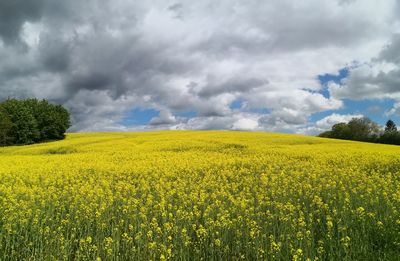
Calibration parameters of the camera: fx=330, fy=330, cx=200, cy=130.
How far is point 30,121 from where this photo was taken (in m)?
62.2

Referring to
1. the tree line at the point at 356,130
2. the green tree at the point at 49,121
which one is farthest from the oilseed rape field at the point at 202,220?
the tree line at the point at 356,130

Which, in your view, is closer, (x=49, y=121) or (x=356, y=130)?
(x=49, y=121)

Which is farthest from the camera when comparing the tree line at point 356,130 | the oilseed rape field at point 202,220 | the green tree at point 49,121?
the tree line at point 356,130

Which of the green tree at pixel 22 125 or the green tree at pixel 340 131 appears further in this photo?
the green tree at pixel 340 131

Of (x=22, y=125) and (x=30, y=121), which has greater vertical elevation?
(x=30, y=121)

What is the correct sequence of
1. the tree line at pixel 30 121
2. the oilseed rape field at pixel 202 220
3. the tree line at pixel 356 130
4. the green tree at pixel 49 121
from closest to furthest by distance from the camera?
1. the oilseed rape field at pixel 202 220
2. the tree line at pixel 30 121
3. the green tree at pixel 49 121
4. the tree line at pixel 356 130

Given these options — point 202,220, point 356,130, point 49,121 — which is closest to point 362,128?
point 356,130

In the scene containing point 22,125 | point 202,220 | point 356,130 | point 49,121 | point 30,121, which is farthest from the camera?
point 356,130

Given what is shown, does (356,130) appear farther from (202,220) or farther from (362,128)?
(202,220)

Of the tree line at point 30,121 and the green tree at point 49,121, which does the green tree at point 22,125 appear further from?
the green tree at point 49,121

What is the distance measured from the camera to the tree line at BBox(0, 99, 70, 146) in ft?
200

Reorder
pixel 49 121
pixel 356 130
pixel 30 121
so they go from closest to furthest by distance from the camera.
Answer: pixel 30 121, pixel 49 121, pixel 356 130

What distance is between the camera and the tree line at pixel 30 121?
200 feet

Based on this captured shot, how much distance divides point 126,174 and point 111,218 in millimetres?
7591
